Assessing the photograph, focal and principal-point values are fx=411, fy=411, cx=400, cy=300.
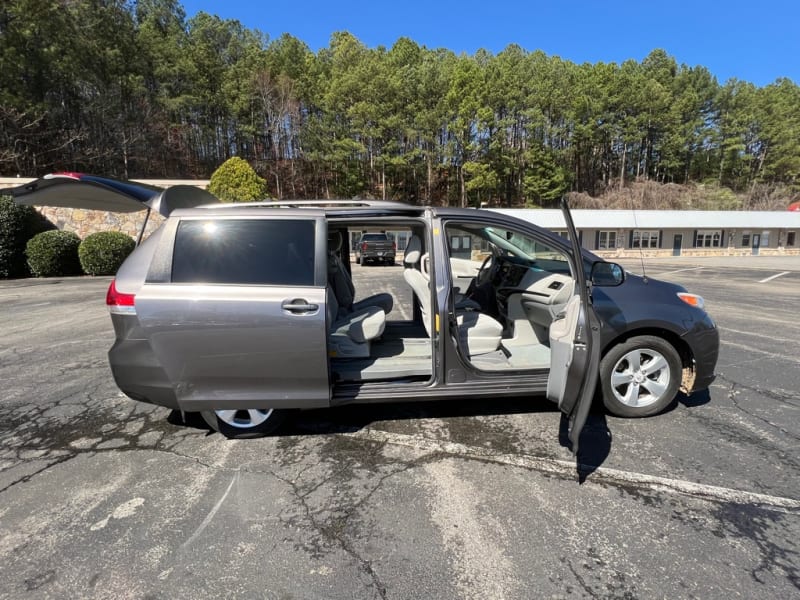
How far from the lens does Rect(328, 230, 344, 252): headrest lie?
4.17 m

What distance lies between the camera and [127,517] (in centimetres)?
233

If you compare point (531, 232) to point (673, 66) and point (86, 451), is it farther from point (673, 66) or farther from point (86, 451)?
point (673, 66)

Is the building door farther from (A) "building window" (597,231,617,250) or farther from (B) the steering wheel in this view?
(B) the steering wheel

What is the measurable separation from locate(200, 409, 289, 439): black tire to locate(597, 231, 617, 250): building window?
112 ft

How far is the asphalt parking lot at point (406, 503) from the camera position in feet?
6.25

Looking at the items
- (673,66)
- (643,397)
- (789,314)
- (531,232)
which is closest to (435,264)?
(531,232)

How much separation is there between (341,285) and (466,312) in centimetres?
129

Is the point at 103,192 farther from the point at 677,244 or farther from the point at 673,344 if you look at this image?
the point at 677,244

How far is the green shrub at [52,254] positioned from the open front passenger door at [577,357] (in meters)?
18.1

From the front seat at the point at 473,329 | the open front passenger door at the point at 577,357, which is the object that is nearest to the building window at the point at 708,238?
the front seat at the point at 473,329

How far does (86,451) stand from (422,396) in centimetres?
254

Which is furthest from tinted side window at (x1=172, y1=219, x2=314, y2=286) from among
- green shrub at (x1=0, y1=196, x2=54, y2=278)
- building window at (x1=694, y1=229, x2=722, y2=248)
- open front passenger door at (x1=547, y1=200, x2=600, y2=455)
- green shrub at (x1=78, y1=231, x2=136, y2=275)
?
building window at (x1=694, y1=229, x2=722, y2=248)

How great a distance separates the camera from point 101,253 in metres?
14.9

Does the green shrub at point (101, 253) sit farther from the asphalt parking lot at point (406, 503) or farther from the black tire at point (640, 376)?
the black tire at point (640, 376)
